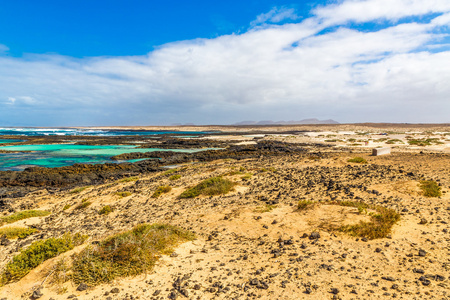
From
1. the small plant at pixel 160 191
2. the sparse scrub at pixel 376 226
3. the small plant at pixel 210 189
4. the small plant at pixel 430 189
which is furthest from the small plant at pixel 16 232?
the small plant at pixel 430 189

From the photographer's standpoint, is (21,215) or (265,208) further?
(21,215)

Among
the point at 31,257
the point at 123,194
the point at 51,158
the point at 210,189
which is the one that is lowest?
the point at 51,158

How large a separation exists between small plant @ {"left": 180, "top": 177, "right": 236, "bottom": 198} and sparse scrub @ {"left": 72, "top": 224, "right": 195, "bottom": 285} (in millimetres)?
6190

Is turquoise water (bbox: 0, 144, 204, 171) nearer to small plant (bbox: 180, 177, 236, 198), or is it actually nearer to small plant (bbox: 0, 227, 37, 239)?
small plant (bbox: 0, 227, 37, 239)

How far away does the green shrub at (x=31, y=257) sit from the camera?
6402 mm

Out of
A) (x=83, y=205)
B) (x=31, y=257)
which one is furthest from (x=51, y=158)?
(x=31, y=257)

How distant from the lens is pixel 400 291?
502 cm

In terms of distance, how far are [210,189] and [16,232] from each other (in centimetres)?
930

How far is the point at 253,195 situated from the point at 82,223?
877 cm

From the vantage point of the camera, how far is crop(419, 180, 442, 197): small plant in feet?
34.0

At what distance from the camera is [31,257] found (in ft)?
22.5

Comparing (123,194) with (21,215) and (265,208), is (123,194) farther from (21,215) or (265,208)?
(265,208)

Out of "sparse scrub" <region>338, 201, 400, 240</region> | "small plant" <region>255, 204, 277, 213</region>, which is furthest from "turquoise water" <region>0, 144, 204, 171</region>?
"sparse scrub" <region>338, 201, 400, 240</region>

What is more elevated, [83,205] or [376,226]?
[376,226]
